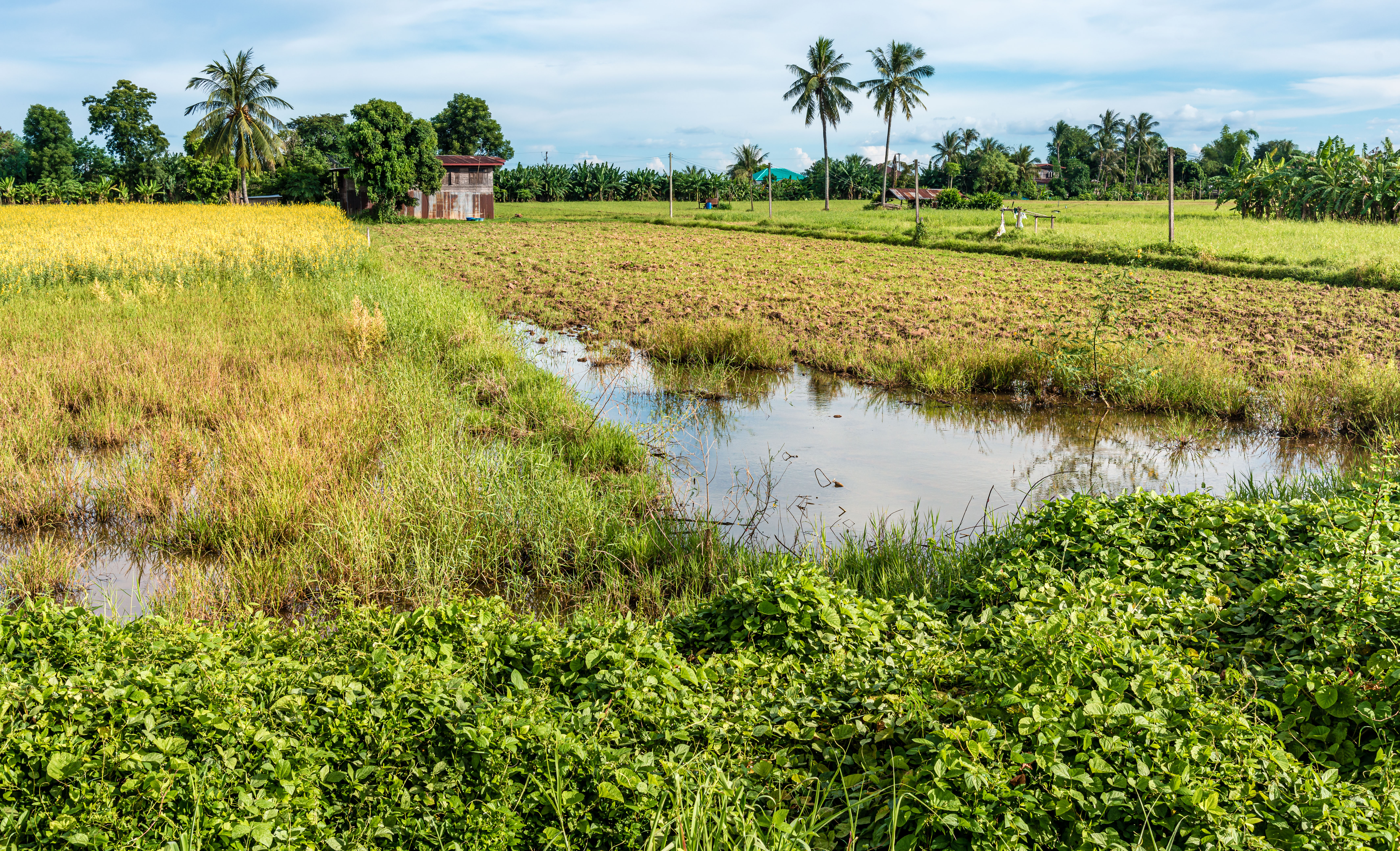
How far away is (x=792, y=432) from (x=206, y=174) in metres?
56.8

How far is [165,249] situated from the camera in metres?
17.7

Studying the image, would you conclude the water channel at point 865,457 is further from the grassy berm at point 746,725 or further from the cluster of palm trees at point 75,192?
the cluster of palm trees at point 75,192

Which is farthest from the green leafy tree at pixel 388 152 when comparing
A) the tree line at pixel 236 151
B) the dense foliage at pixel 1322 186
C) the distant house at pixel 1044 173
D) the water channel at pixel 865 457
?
the distant house at pixel 1044 173

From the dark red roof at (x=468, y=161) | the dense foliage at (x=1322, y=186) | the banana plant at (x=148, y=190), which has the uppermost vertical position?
the banana plant at (x=148, y=190)

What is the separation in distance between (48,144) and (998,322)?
78.5 metres

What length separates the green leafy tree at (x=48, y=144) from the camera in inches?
2518

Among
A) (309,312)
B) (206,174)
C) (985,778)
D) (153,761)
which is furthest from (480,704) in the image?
(206,174)

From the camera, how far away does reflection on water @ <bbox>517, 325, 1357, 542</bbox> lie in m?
6.59

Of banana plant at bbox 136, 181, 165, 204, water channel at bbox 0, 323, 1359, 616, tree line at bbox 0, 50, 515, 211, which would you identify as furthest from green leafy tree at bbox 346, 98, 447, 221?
water channel at bbox 0, 323, 1359, 616

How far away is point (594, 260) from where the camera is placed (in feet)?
77.7

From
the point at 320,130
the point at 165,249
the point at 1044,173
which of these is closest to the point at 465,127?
the point at 320,130

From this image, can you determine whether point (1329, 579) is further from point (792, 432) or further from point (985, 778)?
point (792, 432)

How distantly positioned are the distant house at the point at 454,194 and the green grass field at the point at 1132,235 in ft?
6.35

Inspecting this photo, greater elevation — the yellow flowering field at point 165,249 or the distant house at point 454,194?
the distant house at point 454,194
